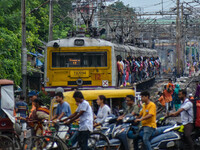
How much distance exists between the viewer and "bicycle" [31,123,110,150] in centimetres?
1042

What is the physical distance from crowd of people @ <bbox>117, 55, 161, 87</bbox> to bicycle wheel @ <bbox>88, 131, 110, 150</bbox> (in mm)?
11255

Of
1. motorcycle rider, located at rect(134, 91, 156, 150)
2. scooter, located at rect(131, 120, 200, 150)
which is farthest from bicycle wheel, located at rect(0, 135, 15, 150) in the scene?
motorcycle rider, located at rect(134, 91, 156, 150)

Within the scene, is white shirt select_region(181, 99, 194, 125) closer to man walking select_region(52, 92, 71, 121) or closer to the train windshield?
man walking select_region(52, 92, 71, 121)

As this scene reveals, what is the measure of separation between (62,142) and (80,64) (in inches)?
409

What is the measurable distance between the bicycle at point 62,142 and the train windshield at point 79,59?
385 inches

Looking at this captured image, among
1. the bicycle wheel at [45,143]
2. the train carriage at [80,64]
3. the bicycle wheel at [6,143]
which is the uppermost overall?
the train carriage at [80,64]

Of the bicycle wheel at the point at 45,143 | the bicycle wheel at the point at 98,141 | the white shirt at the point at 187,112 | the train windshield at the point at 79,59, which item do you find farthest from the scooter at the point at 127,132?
the train windshield at the point at 79,59

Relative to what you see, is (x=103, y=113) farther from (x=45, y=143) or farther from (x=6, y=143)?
(x=6, y=143)

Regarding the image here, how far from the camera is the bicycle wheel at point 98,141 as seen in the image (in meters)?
10.9

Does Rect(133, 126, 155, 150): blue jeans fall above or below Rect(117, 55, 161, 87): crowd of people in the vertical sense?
below

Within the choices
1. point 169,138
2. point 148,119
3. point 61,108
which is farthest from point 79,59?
point 148,119

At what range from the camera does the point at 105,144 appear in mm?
11016

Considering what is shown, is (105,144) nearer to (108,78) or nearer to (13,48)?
(108,78)

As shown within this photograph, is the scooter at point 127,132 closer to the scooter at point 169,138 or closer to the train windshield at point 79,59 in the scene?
the scooter at point 169,138
